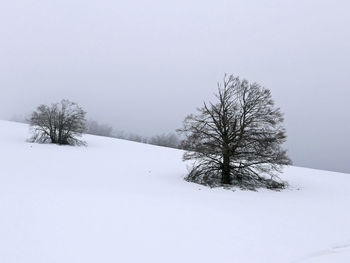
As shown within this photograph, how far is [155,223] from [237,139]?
8272 millimetres

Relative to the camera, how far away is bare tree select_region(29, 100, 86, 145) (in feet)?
76.7

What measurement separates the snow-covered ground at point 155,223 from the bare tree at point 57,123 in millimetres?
12770

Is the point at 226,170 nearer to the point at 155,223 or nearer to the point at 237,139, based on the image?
the point at 237,139

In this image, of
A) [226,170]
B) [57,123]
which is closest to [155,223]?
[226,170]

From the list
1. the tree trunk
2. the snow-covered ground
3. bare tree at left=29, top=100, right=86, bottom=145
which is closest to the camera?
the snow-covered ground

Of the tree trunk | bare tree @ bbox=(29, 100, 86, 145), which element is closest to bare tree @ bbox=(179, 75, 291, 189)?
the tree trunk

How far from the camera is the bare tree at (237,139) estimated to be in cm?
1334

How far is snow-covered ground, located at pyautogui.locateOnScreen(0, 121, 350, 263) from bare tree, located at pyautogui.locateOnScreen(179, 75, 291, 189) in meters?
2.26

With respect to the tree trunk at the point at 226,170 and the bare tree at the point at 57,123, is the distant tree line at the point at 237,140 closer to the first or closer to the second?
the tree trunk at the point at 226,170

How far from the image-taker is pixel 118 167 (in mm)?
14539

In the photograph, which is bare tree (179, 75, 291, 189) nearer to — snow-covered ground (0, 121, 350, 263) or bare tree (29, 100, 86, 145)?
snow-covered ground (0, 121, 350, 263)

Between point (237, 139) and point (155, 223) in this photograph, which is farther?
point (237, 139)

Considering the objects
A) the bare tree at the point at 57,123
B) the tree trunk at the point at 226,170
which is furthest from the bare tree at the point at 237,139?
the bare tree at the point at 57,123

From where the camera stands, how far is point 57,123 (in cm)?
2370
